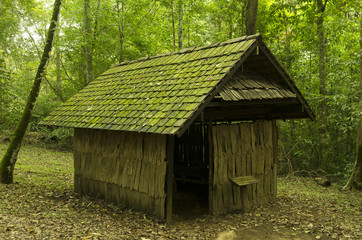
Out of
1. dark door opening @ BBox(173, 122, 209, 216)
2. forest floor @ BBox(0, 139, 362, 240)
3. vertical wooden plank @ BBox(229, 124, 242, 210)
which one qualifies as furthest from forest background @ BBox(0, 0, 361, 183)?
vertical wooden plank @ BBox(229, 124, 242, 210)

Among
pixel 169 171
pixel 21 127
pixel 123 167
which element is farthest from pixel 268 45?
pixel 21 127

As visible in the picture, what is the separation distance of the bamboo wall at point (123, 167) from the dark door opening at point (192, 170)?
155 cm

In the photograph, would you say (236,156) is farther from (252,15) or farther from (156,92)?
(252,15)

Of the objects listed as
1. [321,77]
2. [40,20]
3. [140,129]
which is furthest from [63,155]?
[321,77]

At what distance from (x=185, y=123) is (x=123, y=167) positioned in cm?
306

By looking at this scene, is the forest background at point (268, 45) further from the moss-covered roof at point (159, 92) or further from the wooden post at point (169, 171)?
the wooden post at point (169, 171)

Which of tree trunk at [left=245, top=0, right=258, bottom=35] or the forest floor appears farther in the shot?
tree trunk at [left=245, top=0, right=258, bottom=35]

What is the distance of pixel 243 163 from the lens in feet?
25.7

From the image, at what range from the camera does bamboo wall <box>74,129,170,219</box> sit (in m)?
7.00

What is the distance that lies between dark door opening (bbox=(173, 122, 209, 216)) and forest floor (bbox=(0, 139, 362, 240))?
1.54 m

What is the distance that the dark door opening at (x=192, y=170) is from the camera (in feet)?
29.5

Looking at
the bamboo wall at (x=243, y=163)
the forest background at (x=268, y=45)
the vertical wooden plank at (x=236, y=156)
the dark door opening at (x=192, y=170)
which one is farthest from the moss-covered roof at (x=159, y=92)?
the forest background at (x=268, y=45)

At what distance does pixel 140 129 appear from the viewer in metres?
6.32

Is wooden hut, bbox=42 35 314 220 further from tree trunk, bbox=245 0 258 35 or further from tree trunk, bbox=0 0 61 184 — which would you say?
tree trunk, bbox=245 0 258 35
